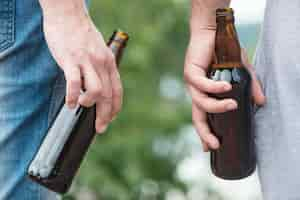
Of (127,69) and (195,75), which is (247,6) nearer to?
(127,69)

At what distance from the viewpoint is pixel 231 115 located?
1.75 metres

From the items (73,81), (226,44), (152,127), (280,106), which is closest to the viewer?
(73,81)

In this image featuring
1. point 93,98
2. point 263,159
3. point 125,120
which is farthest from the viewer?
point 125,120

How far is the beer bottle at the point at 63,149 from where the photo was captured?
1.74 m

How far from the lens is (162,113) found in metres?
5.07

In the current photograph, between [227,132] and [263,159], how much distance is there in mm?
90

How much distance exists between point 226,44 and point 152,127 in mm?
3126

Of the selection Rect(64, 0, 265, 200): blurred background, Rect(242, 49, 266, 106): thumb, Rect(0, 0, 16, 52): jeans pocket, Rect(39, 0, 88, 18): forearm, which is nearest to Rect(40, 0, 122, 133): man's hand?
Rect(39, 0, 88, 18): forearm

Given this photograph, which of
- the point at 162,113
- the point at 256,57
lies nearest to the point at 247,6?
the point at 162,113

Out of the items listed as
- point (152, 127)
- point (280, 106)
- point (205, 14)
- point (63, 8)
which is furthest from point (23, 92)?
point (152, 127)

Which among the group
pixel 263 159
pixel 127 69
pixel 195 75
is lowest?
pixel 127 69

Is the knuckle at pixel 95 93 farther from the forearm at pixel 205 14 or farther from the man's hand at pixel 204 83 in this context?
the forearm at pixel 205 14

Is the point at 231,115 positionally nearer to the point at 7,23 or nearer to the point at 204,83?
the point at 204,83

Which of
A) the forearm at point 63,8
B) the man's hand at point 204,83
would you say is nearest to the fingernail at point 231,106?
the man's hand at point 204,83
